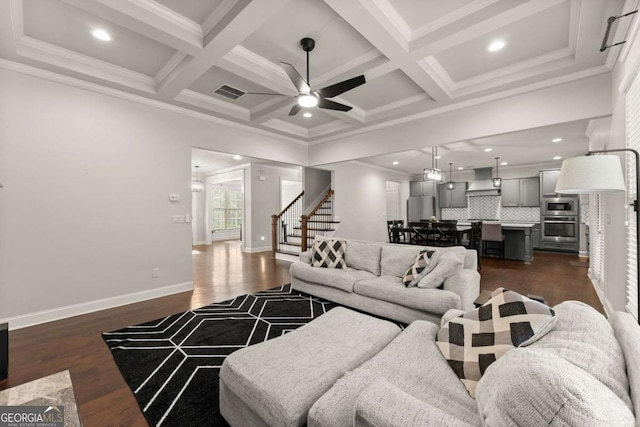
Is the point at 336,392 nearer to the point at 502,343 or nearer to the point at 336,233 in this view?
the point at 502,343

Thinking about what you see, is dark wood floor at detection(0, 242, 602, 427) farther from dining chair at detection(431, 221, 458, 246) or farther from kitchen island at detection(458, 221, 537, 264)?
dining chair at detection(431, 221, 458, 246)

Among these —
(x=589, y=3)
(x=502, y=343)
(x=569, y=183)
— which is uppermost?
(x=589, y=3)

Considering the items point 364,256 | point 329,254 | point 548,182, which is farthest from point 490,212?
point 329,254

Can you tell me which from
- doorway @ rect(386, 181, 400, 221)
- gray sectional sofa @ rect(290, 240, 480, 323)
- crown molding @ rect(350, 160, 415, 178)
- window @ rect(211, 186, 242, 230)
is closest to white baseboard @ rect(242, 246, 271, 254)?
window @ rect(211, 186, 242, 230)

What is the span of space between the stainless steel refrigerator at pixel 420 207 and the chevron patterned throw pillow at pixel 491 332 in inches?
354

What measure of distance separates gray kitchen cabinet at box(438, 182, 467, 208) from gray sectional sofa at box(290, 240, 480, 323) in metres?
6.91

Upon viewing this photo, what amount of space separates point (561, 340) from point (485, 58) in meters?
3.28

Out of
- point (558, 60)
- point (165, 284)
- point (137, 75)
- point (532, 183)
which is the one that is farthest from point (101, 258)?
point (532, 183)

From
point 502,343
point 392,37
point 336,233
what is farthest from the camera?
point 336,233

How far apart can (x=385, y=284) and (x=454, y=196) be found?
25.3 feet

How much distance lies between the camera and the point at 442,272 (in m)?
2.95

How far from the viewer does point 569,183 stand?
1.91m

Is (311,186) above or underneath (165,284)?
above

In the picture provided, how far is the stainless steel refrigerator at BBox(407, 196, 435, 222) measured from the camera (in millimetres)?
10133
